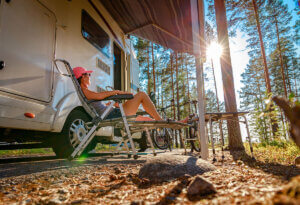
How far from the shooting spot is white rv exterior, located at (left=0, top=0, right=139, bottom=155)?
2.10m

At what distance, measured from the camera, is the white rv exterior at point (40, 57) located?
82.7 inches

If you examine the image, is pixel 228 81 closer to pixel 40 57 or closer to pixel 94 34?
→ pixel 94 34

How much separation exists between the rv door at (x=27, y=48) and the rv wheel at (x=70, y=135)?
1.78 feet

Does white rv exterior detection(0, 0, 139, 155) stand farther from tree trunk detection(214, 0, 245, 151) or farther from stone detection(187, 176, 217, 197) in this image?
tree trunk detection(214, 0, 245, 151)

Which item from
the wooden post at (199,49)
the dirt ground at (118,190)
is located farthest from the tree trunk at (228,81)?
the dirt ground at (118,190)

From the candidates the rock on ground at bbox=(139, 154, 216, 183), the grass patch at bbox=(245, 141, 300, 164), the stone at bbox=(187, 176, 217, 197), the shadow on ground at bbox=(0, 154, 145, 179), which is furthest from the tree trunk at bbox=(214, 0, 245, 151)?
the stone at bbox=(187, 176, 217, 197)

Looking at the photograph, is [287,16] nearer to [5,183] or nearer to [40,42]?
[40,42]

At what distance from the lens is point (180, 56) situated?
15938mm

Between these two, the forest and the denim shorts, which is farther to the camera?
the forest

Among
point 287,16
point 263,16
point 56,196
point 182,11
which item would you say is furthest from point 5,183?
point 287,16

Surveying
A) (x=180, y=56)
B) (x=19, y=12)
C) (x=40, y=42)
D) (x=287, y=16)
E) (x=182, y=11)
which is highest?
(x=287, y=16)

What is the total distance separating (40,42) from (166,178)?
2.35 metres

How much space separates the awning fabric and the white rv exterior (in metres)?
1.10

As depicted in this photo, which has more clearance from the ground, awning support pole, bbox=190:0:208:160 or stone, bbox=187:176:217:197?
awning support pole, bbox=190:0:208:160
